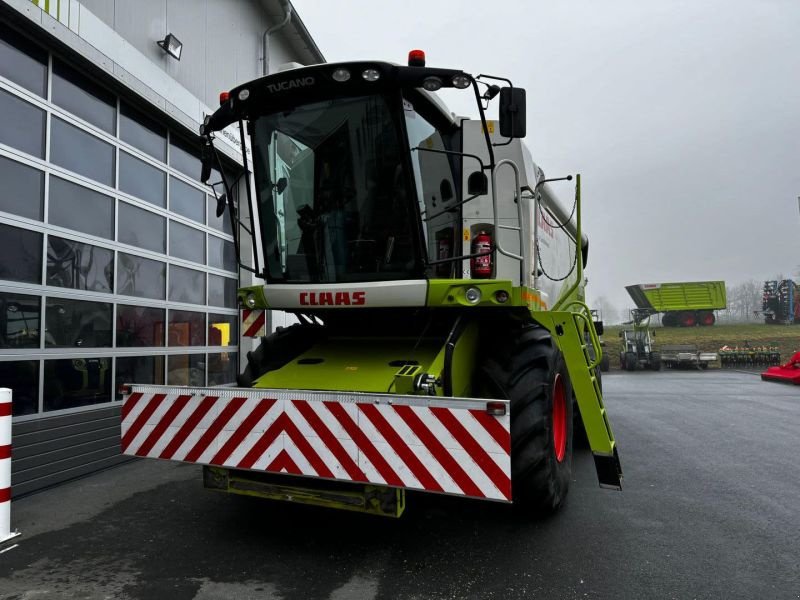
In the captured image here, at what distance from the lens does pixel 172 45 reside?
6.21 m

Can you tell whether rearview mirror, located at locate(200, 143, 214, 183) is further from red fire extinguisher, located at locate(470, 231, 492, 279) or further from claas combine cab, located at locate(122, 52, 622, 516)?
red fire extinguisher, located at locate(470, 231, 492, 279)

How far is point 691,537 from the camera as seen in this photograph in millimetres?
3438

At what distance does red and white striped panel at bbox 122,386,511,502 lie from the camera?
278 cm

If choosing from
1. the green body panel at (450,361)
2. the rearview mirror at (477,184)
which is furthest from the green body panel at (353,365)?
the rearview mirror at (477,184)

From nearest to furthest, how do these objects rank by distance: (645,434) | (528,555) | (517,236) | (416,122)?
(528,555) → (416,122) → (517,236) → (645,434)

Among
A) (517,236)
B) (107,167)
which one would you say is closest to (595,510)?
(517,236)

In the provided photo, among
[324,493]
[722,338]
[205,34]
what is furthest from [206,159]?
[722,338]

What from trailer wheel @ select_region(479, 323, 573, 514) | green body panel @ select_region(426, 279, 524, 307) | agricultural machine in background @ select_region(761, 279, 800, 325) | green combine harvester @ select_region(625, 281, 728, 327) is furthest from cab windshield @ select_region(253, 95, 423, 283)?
agricultural machine in background @ select_region(761, 279, 800, 325)

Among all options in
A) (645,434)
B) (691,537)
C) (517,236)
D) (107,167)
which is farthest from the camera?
(645,434)

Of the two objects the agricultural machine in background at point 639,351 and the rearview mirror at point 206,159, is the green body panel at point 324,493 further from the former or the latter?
the agricultural machine in background at point 639,351

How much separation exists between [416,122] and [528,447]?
2353mm

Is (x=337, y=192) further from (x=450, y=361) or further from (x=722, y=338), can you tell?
(x=722, y=338)

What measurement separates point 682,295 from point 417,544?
3280 cm

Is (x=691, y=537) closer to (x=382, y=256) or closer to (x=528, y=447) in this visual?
(x=528, y=447)
